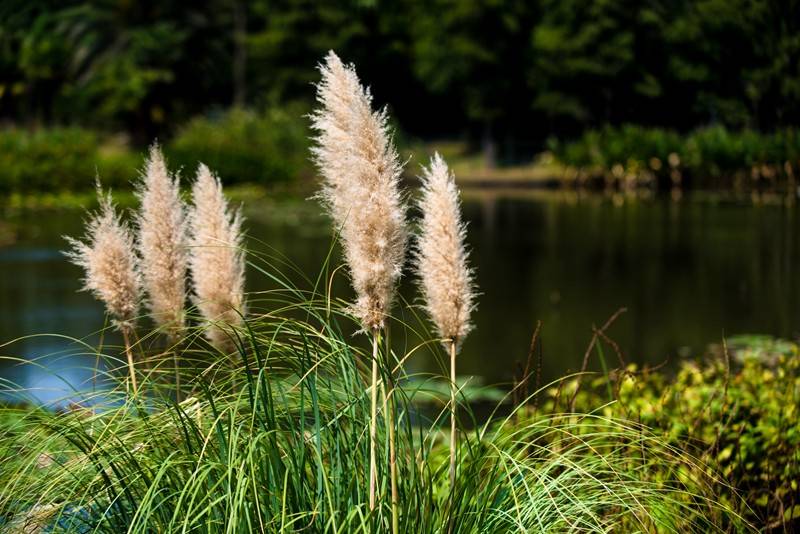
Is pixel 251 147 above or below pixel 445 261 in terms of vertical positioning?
above

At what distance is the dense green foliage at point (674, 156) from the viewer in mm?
21277

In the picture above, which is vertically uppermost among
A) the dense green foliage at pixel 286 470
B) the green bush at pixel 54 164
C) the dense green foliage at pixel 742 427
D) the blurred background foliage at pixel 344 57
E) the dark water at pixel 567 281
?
the blurred background foliage at pixel 344 57

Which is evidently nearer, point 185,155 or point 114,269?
point 114,269

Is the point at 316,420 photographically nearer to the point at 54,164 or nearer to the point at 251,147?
the point at 54,164

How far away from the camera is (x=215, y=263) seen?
2.73 meters

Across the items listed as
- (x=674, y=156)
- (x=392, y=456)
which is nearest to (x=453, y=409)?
(x=392, y=456)

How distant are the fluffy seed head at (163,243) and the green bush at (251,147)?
990 inches

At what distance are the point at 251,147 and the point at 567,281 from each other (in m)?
18.7

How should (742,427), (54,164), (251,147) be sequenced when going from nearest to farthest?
(742,427) < (54,164) < (251,147)

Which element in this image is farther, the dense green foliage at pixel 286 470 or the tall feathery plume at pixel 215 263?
the tall feathery plume at pixel 215 263

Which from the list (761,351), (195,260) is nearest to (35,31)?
(761,351)

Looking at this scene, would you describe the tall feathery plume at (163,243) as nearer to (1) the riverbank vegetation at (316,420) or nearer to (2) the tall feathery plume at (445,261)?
(1) the riverbank vegetation at (316,420)

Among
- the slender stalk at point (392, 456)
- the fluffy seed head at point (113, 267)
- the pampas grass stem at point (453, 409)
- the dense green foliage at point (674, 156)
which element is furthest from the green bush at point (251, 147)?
the slender stalk at point (392, 456)

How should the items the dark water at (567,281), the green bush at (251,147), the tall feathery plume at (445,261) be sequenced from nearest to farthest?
the tall feathery plume at (445,261), the dark water at (567,281), the green bush at (251,147)
